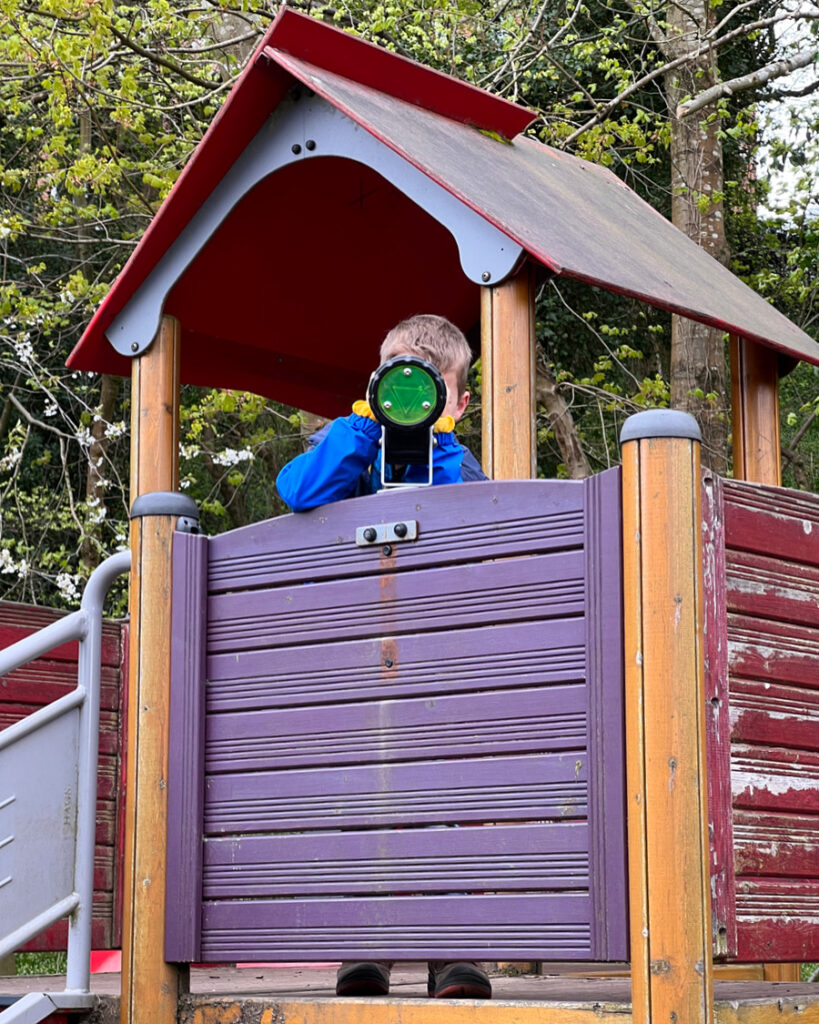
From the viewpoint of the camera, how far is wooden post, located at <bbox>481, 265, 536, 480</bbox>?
345cm

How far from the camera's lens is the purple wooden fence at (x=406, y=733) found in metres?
2.81

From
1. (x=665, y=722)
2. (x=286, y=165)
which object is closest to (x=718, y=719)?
(x=665, y=722)

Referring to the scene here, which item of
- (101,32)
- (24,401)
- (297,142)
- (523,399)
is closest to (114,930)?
(523,399)

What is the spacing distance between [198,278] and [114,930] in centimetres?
203

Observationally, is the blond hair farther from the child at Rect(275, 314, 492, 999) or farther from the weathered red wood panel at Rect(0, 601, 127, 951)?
the weathered red wood panel at Rect(0, 601, 127, 951)

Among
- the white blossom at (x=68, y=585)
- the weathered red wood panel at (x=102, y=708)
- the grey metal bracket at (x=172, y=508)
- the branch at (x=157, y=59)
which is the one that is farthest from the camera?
the white blossom at (x=68, y=585)

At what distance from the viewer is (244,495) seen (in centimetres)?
1503

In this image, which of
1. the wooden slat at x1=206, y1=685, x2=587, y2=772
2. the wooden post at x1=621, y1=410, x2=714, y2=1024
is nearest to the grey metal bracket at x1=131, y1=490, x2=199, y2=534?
the wooden slat at x1=206, y1=685, x2=587, y2=772

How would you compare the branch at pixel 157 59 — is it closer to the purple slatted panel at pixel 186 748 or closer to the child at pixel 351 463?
the child at pixel 351 463

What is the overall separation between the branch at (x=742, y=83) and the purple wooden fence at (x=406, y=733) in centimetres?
632

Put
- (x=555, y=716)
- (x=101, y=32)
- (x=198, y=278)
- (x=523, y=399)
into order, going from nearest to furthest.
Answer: (x=555, y=716)
(x=523, y=399)
(x=198, y=278)
(x=101, y=32)

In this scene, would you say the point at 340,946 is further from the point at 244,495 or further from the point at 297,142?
the point at 244,495

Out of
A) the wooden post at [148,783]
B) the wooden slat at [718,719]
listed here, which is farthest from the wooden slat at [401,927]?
the wooden slat at [718,719]

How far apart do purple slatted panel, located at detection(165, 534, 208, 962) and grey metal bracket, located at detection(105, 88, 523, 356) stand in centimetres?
92
